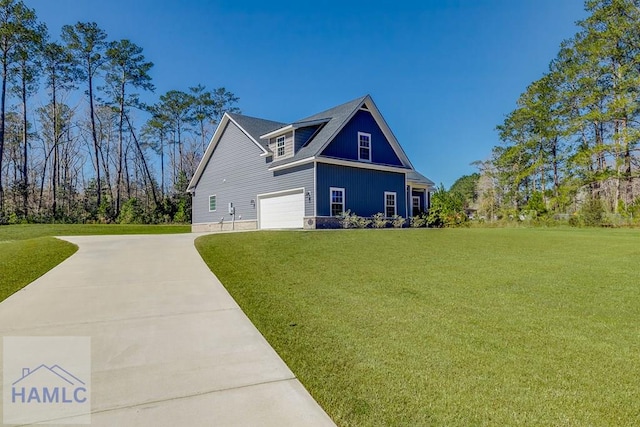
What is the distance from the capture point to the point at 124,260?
7430 mm

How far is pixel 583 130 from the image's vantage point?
29000 millimetres

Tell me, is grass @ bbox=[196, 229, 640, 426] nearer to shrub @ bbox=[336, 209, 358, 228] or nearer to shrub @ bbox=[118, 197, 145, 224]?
shrub @ bbox=[336, 209, 358, 228]

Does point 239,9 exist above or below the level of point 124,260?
above

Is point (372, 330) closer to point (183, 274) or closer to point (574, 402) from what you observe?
point (574, 402)

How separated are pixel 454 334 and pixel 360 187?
47.1 feet

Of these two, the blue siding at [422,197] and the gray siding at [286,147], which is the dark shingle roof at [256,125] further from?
the blue siding at [422,197]

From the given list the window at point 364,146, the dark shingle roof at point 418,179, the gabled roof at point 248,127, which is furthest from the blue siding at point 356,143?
the gabled roof at point 248,127

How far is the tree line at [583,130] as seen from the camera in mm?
23484

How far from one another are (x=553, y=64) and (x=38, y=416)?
127ft

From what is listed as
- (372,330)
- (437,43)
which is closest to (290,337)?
(372,330)

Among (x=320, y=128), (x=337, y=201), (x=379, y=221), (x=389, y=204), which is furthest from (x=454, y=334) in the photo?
(x=320, y=128)

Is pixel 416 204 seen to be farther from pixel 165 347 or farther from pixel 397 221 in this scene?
pixel 165 347

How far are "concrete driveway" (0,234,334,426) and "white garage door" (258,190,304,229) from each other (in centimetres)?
1067

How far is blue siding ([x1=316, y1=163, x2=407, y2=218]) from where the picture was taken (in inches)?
635
